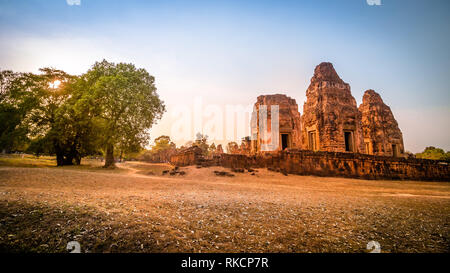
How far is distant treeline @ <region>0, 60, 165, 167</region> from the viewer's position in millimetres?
18661

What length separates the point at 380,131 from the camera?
29781mm

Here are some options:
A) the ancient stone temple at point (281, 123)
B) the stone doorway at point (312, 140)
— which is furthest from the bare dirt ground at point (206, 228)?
the ancient stone temple at point (281, 123)

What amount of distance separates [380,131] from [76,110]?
149ft

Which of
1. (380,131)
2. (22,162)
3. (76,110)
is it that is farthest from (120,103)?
(380,131)

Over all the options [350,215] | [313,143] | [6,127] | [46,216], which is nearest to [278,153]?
[313,143]

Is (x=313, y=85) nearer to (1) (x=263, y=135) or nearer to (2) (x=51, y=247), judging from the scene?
(1) (x=263, y=135)

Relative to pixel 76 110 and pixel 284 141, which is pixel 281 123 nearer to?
pixel 284 141

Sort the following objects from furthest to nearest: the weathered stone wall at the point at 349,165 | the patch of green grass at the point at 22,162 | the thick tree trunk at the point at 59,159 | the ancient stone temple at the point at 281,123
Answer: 1. the ancient stone temple at the point at 281,123
2. the thick tree trunk at the point at 59,159
3. the patch of green grass at the point at 22,162
4. the weathered stone wall at the point at 349,165

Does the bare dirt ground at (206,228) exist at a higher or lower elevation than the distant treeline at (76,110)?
lower

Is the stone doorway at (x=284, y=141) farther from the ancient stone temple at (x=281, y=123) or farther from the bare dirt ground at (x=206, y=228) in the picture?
the bare dirt ground at (x=206, y=228)

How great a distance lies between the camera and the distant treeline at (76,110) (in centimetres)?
1866

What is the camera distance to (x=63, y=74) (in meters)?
22.4

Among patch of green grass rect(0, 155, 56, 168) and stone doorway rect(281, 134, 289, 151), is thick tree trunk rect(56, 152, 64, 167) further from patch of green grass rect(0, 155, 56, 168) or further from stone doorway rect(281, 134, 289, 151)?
stone doorway rect(281, 134, 289, 151)

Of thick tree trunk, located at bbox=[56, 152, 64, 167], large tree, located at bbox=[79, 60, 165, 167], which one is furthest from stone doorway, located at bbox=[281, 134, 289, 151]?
thick tree trunk, located at bbox=[56, 152, 64, 167]
